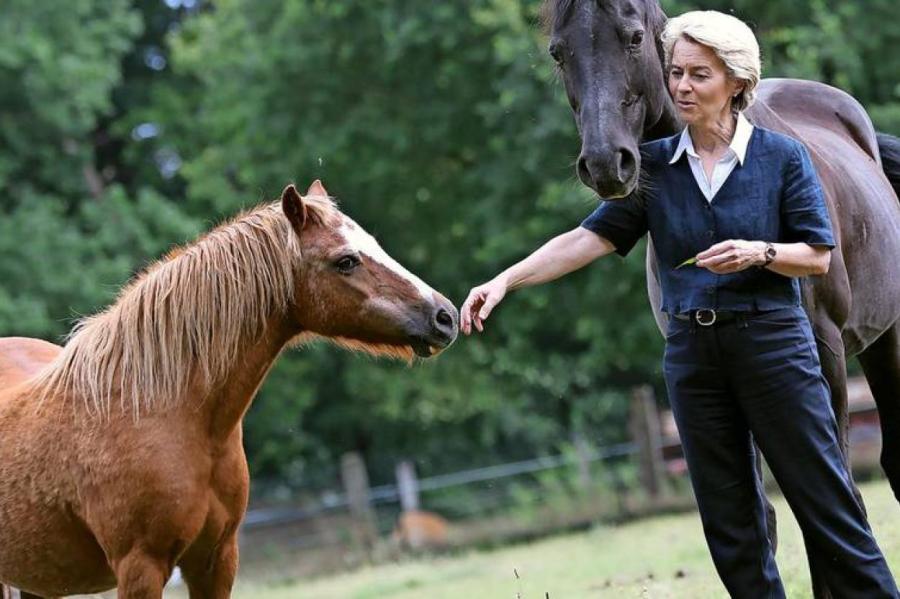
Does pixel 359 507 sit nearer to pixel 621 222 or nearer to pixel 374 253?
pixel 374 253

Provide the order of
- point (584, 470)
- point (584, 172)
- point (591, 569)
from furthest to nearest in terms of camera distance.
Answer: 1. point (584, 470)
2. point (591, 569)
3. point (584, 172)

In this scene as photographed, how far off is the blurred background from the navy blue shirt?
38.9 ft

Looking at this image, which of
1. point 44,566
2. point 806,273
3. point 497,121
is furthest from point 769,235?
point 497,121

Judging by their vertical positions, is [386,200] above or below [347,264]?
below

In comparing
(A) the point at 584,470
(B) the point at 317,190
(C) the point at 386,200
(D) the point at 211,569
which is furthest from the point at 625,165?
(C) the point at 386,200

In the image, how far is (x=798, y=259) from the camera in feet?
14.0

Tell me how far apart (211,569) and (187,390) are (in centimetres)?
69

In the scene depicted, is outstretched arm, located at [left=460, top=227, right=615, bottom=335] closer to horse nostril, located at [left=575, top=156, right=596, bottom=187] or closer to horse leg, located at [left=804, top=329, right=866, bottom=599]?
horse nostril, located at [left=575, top=156, right=596, bottom=187]

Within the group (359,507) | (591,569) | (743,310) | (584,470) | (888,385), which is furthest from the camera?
(584,470)

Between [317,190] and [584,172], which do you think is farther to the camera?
[317,190]

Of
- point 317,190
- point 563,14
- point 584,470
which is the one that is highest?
point 563,14

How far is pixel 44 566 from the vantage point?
560 cm

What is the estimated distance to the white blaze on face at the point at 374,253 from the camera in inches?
211

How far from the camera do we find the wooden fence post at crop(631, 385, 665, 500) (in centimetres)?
1733
